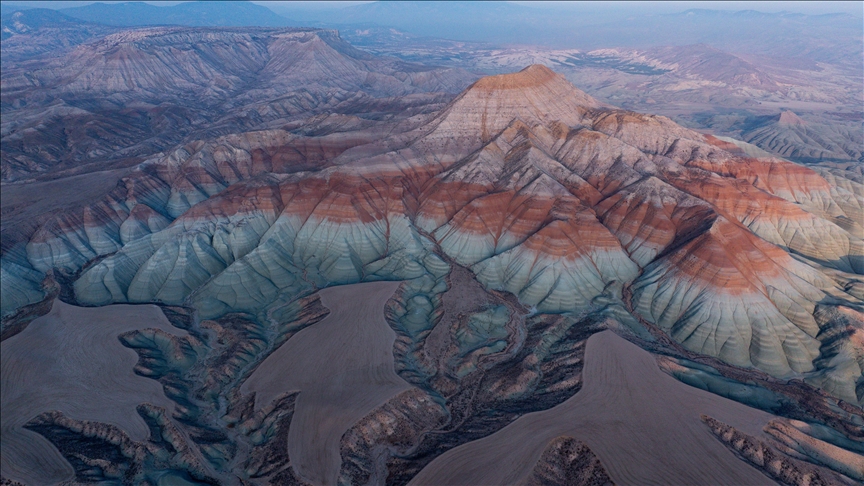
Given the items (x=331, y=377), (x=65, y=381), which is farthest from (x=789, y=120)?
(x=65, y=381)

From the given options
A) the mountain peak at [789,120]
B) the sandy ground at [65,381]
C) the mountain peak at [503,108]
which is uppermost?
the mountain peak at [503,108]

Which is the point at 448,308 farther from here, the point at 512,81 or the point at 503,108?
the point at 512,81

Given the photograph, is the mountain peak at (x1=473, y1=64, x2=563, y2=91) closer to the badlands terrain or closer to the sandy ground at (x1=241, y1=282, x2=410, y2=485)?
the badlands terrain

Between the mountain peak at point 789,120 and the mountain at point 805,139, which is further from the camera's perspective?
the mountain peak at point 789,120

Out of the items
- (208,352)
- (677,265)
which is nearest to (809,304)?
(677,265)

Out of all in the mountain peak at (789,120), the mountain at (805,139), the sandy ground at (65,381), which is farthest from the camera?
the mountain peak at (789,120)

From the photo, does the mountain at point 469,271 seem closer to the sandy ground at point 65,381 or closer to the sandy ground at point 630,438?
the sandy ground at point 65,381

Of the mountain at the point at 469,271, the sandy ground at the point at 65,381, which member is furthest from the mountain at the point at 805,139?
the sandy ground at the point at 65,381
